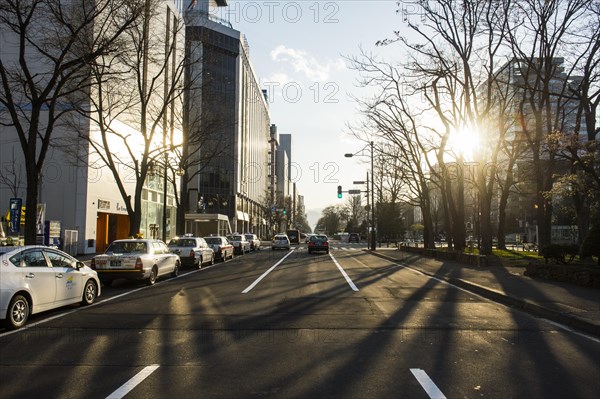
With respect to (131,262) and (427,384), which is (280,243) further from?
(427,384)

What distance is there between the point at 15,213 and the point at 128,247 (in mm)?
10425

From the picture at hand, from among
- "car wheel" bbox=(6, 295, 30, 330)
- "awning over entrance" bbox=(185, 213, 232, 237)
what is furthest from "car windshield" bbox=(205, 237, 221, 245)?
"awning over entrance" bbox=(185, 213, 232, 237)

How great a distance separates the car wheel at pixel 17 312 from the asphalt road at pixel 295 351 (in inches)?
9.9

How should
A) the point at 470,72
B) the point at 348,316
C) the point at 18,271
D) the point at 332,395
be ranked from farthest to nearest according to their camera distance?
the point at 470,72
the point at 348,316
the point at 18,271
the point at 332,395

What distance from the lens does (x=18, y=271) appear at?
8906 millimetres

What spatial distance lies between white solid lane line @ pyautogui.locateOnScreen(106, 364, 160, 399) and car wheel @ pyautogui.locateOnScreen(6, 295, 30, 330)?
3900mm

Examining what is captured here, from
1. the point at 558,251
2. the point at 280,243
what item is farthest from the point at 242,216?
the point at 558,251

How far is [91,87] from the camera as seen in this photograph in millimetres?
27203

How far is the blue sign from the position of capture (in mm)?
22125

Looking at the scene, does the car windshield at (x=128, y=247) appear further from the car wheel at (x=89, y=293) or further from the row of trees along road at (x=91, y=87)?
the car wheel at (x=89, y=293)

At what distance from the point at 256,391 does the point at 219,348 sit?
2.14 meters

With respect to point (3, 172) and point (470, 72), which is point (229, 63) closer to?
point (3, 172)

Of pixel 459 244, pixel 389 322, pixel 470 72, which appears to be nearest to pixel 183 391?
pixel 389 322

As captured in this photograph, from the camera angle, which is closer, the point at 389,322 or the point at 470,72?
the point at 389,322
